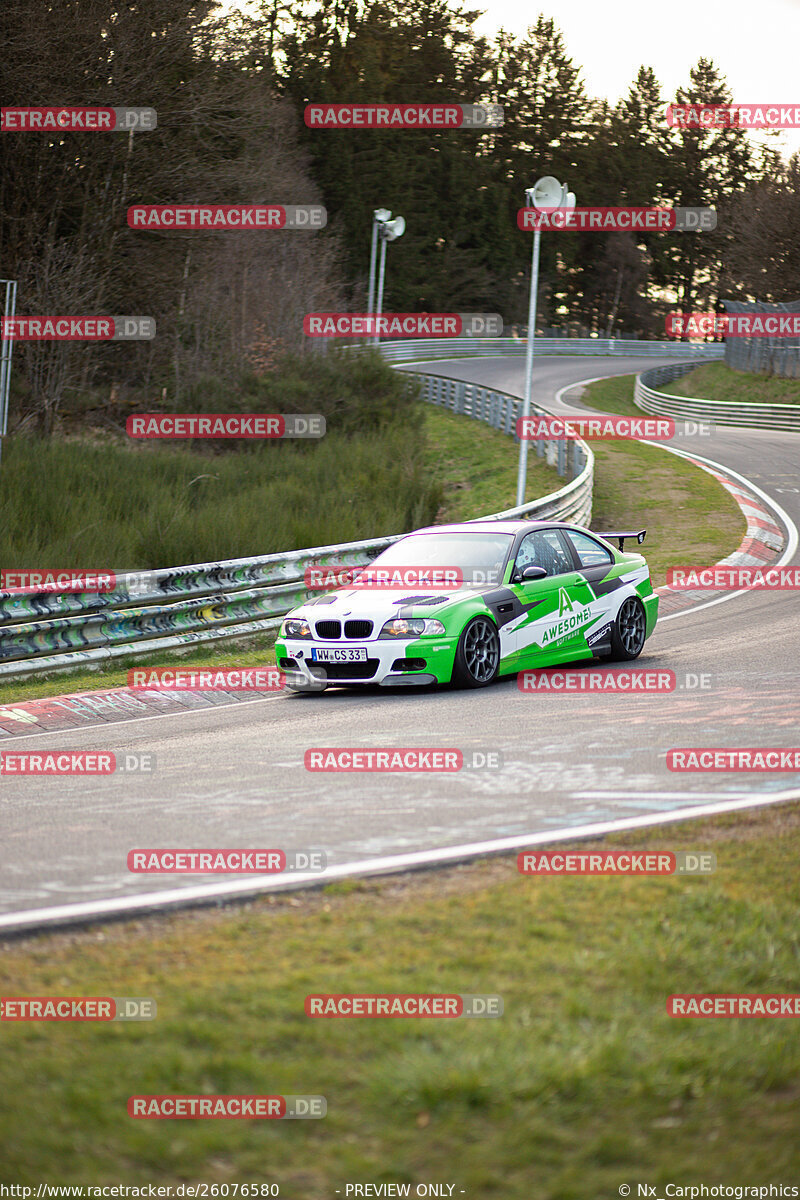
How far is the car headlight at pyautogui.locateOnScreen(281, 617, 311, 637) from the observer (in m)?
11.6

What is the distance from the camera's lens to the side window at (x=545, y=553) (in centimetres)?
1253

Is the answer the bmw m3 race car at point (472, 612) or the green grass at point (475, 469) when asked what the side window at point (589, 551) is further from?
the green grass at point (475, 469)

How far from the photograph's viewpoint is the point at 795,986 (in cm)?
431

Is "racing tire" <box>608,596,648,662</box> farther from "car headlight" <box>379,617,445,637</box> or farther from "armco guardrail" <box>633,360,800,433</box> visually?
"armco guardrail" <box>633,360,800,433</box>

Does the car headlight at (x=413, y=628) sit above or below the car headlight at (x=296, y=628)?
above

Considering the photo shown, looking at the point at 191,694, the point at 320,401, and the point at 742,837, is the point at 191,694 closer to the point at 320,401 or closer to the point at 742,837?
the point at 742,837

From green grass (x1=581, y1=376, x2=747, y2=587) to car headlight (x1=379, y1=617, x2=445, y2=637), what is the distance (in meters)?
8.46

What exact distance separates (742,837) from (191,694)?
21.7 feet

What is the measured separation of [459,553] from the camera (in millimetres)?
12609

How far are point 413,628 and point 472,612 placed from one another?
0.56m

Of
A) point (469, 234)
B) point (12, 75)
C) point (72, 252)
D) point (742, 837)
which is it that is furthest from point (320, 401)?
point (469, 234)

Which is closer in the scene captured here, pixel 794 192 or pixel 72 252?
pixel 72 252

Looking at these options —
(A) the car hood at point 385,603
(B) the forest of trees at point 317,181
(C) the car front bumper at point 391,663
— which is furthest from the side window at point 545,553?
(B) the forest of trees at point 317,181

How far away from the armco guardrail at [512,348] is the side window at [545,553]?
57.7 m
